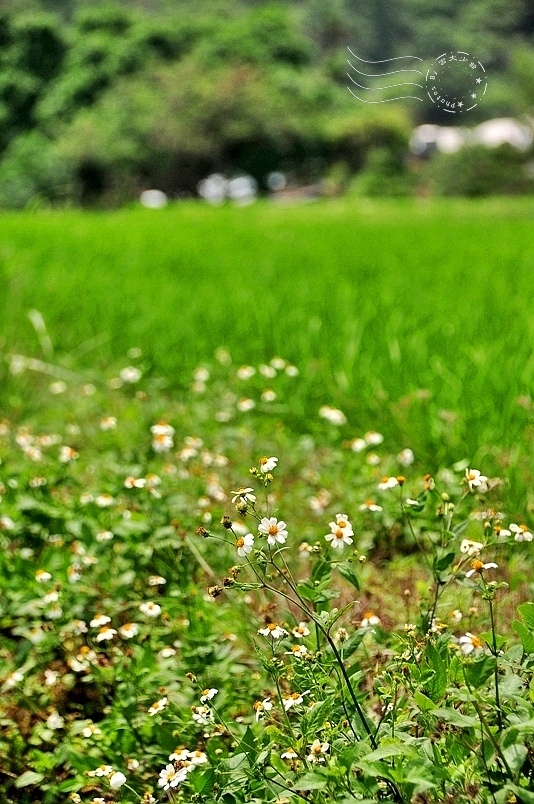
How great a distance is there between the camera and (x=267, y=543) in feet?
4.43

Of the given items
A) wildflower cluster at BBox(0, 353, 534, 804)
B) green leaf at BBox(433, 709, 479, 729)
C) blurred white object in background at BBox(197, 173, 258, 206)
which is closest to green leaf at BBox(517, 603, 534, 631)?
wildflower cluster at BBox(0, 353, 534, 804)

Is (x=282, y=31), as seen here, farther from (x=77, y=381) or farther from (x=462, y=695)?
(x=462, y=695)

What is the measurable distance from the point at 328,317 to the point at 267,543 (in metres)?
3.60

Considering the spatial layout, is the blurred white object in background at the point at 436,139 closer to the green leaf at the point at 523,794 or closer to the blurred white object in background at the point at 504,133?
the blurred white object in background at the point at 504,133

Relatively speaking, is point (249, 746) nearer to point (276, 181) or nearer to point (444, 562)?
point (444, 562)

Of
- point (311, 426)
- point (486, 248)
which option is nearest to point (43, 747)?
point (311, 426)

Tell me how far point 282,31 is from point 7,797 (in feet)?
104

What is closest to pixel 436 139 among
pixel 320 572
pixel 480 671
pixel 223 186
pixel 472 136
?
pixel 472 136

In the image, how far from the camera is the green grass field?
3.30m

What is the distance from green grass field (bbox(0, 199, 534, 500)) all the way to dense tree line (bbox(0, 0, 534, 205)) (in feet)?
30.1

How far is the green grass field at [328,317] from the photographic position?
3297 mm

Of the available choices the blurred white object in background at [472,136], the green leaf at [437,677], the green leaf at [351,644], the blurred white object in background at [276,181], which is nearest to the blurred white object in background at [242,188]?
the blurred white object in background at [276,181]

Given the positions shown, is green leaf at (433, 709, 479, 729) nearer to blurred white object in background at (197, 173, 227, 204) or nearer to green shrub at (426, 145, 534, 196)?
green shrub at (426, 145, 534, 196)

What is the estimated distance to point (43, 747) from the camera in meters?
1.80
